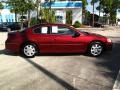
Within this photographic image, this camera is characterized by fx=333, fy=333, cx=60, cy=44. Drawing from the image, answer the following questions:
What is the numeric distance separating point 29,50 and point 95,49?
270 centimetres

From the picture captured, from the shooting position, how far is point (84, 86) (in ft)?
27.3

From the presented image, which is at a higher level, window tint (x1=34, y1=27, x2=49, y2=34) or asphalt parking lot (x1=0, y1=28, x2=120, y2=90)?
window tint (x1=34, y1=27, x2=49, y2=34)

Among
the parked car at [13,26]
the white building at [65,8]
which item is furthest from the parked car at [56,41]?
the white building at [65,8]

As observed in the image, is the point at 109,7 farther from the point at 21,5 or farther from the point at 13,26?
the point at 13,26

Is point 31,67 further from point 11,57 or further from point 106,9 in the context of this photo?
point 106,9

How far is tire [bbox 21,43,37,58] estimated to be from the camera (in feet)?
44.5

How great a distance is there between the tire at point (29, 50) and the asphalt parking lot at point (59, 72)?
9.7 inches

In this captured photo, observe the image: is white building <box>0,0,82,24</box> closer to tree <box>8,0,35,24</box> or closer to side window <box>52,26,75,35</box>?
tree <box>8,0,35,24</box>

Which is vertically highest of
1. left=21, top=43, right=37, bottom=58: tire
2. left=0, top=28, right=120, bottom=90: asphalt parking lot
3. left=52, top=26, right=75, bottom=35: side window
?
left=52, top=26, right=75, bottom=35: side window

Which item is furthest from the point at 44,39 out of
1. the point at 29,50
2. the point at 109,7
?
the point at 109,7

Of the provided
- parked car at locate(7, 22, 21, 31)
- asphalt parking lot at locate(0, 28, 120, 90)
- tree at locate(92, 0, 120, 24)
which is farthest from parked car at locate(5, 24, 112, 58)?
tree at locate(92, 0, 120, 24)

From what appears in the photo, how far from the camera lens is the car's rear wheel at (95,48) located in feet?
44.9

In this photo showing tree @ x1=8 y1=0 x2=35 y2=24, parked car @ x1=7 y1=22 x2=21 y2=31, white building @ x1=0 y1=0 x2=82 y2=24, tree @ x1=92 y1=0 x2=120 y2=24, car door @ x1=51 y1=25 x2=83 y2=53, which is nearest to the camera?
car door @ x1=51 y1=25 x2=83 y2=53

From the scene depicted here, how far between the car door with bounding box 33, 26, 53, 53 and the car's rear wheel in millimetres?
1682
